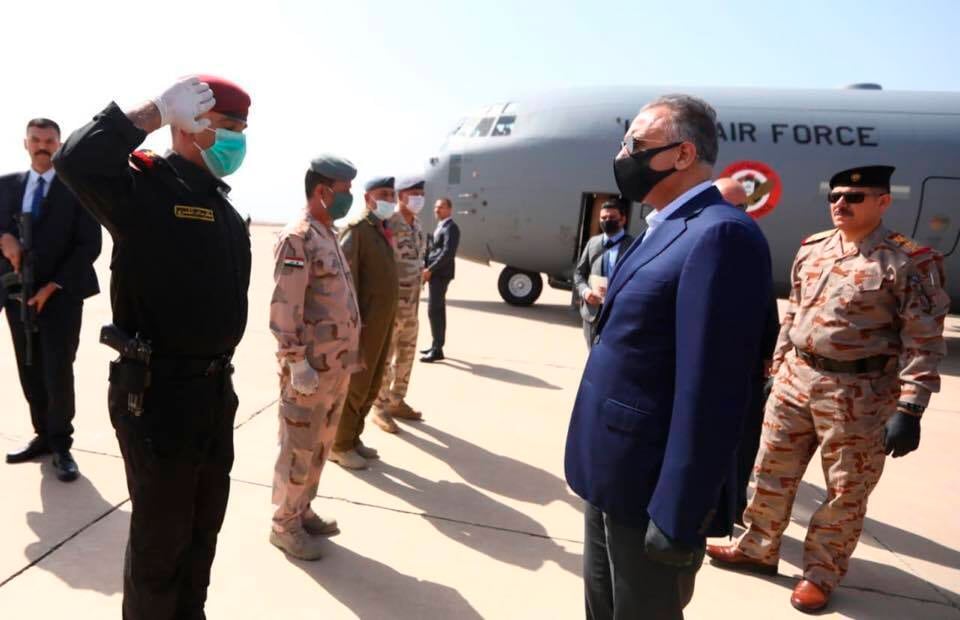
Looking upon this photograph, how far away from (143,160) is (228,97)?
0.36m

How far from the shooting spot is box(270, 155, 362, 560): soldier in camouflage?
289cm

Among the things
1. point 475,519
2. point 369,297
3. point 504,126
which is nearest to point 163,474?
point 475,519

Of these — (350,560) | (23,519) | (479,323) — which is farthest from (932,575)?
(479,323)

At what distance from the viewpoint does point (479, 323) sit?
10.2 metres

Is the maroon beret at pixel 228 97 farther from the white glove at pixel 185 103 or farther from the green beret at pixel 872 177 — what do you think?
the green beret at pixel 872 177

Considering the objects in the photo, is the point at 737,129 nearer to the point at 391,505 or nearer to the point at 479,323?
the point at 479,323

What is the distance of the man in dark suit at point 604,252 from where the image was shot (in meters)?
4.33

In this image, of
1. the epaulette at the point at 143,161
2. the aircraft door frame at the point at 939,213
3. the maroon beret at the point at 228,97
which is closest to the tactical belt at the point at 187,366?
the epaulette at the point at 143,161

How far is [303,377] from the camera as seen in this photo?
287 cm

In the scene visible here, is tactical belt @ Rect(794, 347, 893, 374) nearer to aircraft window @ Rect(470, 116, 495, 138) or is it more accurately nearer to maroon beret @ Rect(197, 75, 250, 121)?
maroon beret @ Rect(197, 75, 250, 121)

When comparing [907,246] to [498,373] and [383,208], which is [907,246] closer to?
[383,208]

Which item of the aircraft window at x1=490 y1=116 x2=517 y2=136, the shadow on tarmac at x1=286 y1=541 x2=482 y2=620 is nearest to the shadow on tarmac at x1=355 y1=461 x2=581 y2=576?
the shadow on tarmac at x1=286 y1=541 x2=482 y2=620

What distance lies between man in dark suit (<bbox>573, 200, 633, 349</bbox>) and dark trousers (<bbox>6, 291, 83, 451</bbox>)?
3285 millimetres

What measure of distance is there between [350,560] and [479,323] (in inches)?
283
